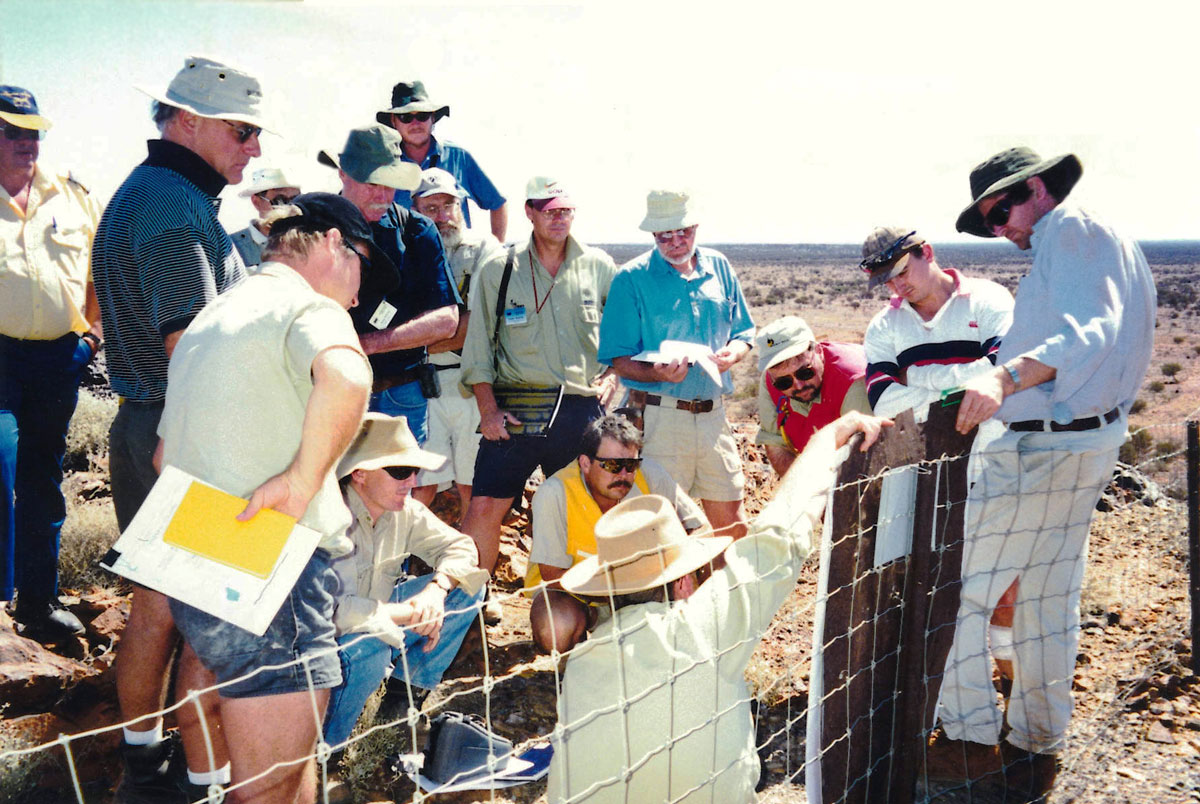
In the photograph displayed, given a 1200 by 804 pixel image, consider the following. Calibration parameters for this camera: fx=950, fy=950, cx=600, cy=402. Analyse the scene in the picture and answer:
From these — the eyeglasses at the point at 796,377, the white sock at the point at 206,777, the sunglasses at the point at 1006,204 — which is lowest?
the white sock at the point at 206,777

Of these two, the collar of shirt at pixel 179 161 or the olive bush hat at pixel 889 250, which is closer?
the collar of shirt at pixel 179 161

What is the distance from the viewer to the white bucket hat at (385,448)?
3.15 m

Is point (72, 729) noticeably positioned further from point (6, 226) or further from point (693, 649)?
point (693, 649)


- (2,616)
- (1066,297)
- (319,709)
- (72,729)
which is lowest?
(72,729)

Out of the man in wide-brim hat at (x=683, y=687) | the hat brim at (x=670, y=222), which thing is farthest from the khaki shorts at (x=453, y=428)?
the man in wide-brim hat at (x=683, y=687)

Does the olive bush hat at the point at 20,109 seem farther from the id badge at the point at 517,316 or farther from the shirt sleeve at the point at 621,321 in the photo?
the shirt sleeve at the point at 621,321

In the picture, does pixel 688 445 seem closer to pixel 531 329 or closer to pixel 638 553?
pixel 531 329

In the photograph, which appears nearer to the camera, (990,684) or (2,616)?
(990,684)

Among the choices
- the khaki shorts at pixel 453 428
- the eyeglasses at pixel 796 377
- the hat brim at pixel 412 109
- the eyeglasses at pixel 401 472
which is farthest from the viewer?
the hat brim at pixel 412 109

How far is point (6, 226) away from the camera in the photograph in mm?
4117

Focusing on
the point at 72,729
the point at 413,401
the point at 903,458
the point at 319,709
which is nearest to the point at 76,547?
the point at 72,729

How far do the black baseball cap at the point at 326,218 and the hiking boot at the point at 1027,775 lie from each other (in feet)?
9.67

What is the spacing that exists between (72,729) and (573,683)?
2556mm

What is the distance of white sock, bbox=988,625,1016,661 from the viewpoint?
3682 mm
